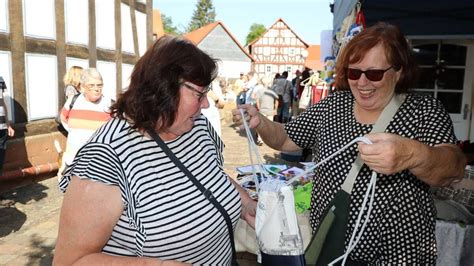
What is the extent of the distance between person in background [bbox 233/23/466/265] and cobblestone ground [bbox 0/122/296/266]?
157 cm

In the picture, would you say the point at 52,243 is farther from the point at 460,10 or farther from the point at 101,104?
the point at 460,10

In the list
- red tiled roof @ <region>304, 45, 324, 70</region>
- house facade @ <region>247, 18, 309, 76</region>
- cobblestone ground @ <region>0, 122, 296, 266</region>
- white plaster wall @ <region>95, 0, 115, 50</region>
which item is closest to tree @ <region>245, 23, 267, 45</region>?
red tiled roof @ <region>304, 45, 324, 70</region>

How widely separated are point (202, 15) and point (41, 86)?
241ft

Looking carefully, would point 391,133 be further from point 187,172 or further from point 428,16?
point 428,16

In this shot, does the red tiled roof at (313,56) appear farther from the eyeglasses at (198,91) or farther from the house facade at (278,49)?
the eyeglasses at (198,91)

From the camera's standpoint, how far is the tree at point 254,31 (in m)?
86.1

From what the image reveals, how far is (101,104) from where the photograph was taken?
488 centimetres

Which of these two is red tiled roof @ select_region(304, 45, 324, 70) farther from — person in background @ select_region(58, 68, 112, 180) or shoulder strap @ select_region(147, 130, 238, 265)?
shoulder strap @ select_region(147, 130, 238, 265)

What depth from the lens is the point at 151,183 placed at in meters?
1.47

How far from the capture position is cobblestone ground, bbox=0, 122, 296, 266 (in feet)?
13.6

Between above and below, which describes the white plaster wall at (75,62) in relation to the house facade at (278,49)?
below

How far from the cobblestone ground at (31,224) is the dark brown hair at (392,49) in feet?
6.13

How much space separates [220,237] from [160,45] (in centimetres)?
77

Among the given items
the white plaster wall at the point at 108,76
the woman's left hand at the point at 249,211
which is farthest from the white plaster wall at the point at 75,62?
the woman's left hand at the point at 249,211
